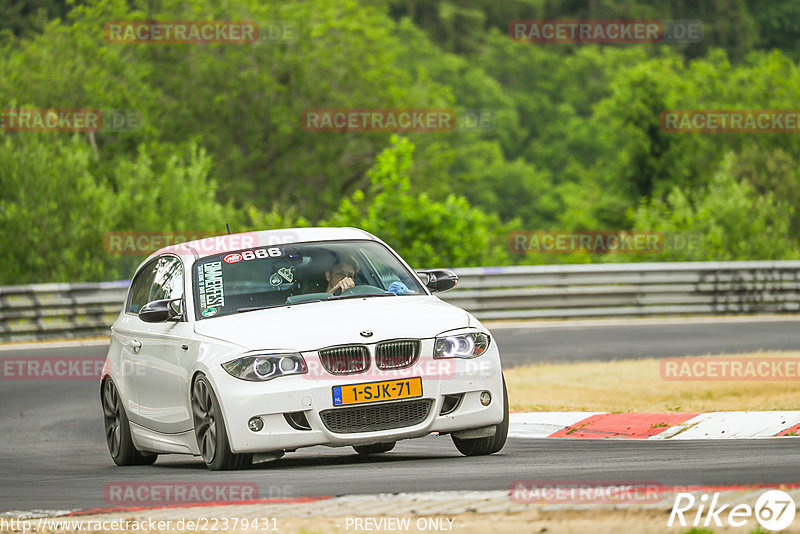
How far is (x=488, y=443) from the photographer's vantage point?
8703 millimetres

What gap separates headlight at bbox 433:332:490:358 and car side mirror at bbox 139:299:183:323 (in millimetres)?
1793

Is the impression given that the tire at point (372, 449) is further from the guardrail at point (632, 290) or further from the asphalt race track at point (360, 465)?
the guardrail at point (632, 290)

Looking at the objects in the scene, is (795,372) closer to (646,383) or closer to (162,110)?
(646,383)

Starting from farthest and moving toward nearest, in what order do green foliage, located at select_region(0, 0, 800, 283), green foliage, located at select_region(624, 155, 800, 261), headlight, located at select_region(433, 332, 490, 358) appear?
green foliage, located at select_region(624, 155, 800, 261)
green foliage, located at select_region(0, 0, 800, 283)
headlight, located at select_region(433, 332, 490, 358)

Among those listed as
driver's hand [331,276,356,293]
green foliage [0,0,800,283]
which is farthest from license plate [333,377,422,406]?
green foliage [0,0,800,283]

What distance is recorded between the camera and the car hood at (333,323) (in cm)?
804

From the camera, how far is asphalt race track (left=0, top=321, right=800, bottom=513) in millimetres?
6816

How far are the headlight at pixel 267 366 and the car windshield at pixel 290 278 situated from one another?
0.81 meters

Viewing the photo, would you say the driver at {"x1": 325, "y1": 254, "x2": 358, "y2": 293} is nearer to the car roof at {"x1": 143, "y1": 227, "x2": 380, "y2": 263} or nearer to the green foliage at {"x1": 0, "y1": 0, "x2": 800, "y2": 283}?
the car roof at {"x1": 143, "y1": 227, "x2": 380, "y2": 263}

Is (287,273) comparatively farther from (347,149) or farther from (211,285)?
(347,149)

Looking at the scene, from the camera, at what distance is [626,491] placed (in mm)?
6008

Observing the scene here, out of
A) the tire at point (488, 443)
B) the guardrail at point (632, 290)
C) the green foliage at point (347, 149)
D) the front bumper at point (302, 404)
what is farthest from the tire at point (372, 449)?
the green foliage at point (347, 149)

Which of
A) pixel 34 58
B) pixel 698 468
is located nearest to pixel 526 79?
pixel 34 58

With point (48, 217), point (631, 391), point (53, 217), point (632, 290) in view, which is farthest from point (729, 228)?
point (631, 391)
